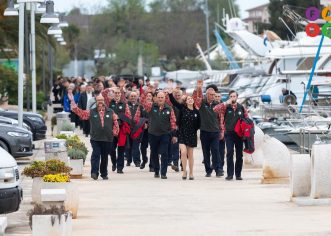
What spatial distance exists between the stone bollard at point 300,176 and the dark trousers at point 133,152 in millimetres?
9448

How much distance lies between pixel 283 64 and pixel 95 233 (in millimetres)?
38025

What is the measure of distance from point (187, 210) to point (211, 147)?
22.7ft

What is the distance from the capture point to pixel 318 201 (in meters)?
19.0

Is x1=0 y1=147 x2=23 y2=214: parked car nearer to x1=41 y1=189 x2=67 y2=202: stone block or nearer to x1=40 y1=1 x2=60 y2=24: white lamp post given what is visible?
x1=41 y1=189 x2=67 y2=202: stone block

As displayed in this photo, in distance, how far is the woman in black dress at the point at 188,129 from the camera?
82.7 feet

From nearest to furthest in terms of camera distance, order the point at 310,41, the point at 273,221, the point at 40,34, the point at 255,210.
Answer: the point at 273,221, the point at 255,210, the point at 310,41, the point at 40,34

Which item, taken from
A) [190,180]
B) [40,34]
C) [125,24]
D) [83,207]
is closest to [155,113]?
[190,180]

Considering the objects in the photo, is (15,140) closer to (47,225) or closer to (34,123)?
(34,123)

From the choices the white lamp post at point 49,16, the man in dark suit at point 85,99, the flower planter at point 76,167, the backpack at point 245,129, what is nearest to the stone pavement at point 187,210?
the flower planter at point 76,167

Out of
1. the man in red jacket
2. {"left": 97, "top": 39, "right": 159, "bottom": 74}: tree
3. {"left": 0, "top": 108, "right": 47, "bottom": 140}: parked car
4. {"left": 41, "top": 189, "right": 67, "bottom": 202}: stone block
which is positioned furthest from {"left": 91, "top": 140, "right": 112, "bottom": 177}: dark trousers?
{"left": 97, "top": 39, "right": 159, "bottom": 74}: tree

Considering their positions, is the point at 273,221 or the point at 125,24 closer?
the point at 273,221

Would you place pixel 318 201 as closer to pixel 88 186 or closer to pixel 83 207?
pixel 83 207

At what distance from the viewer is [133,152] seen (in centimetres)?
2950

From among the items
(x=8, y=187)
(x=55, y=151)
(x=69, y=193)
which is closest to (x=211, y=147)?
(x=55, y=151)
